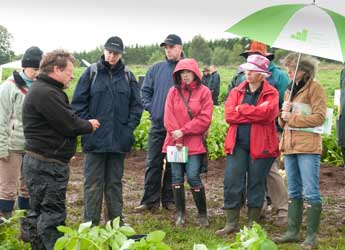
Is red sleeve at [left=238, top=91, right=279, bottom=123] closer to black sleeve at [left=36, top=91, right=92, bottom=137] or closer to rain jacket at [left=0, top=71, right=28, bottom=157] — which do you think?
black sleeve at [left=36, top=91, right=92, bottom=137]

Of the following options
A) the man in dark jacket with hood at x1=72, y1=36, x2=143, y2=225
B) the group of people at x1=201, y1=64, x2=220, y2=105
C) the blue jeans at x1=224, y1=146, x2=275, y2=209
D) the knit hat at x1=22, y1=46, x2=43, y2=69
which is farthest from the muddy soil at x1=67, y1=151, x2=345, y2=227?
the group of people at x1=201, y1=64, x2=220, y2=105

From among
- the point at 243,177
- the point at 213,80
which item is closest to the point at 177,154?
the point at 243,177

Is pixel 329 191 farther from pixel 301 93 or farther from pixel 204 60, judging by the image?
pixel 204 60

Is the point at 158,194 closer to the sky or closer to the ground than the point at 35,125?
closer to the ground

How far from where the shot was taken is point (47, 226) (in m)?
4.71

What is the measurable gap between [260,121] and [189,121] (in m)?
0.82

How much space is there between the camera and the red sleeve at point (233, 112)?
19.5ft

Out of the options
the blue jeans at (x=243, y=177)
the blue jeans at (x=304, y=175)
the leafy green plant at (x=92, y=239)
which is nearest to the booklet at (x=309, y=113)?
the blue jeans at (x=304, y=175)

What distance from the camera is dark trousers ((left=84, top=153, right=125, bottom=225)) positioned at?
596cm

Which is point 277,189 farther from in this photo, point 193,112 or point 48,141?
point 48,141

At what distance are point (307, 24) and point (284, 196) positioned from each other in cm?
221

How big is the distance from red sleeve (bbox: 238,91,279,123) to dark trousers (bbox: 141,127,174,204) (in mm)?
1391

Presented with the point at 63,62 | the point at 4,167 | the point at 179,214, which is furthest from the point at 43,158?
the point at 179,214

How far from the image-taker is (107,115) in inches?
232
